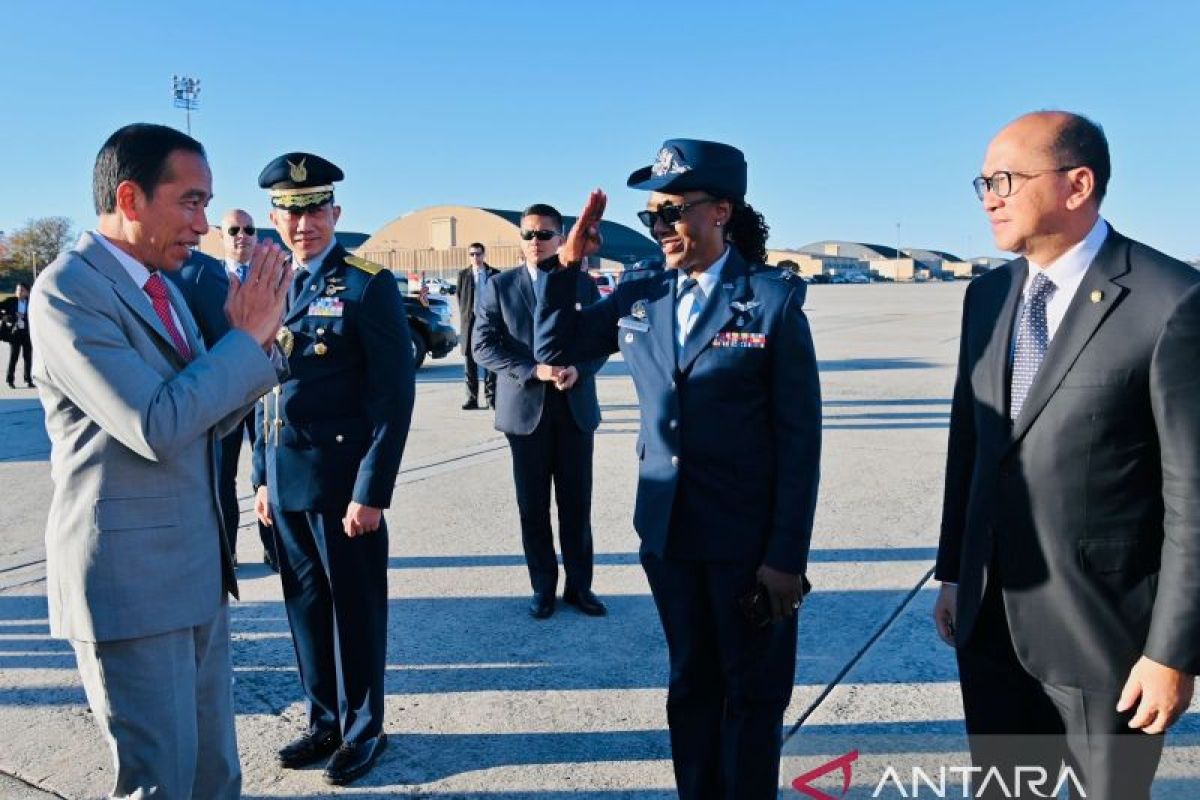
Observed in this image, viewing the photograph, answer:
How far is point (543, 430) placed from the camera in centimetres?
458

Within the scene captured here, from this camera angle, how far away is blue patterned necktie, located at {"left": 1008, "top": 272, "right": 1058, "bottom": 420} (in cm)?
212

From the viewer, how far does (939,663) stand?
3855 mm

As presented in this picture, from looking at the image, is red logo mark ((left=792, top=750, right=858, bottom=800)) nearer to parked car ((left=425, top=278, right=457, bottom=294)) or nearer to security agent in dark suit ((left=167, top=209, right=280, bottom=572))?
security agent in dark suit ((left=167, top=209, right=280, bottom=572))

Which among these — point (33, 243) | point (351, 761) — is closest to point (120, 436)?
point (351, 761)

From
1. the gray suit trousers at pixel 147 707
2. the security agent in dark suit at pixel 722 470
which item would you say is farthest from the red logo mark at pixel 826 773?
the gray suit trousers at pixel 147 707

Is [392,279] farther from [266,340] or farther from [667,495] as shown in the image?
[667,495]

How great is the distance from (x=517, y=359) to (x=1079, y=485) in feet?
10.2

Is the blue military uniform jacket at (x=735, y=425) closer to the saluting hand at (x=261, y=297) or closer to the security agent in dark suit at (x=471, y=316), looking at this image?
the saluting hand at (x=261, y=297)

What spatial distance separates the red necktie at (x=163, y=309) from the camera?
82.4 inches

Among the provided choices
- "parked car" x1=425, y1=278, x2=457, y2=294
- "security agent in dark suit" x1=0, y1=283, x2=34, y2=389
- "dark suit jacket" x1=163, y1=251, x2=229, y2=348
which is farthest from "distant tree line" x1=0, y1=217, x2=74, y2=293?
"dark suit jacket" x1=163, y1=251, x2=229, y2=348

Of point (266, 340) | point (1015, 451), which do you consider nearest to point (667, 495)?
point (1015, 451)

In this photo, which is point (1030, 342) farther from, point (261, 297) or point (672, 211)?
point (261, 297)

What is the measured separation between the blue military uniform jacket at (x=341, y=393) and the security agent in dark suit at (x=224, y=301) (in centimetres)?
27

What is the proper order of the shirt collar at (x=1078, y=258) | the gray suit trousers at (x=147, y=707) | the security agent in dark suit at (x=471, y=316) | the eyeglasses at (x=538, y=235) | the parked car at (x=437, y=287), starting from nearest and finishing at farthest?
the gray suit trousers at (x=147, y=707)
the shirt collar at (x=1078, y=258)
the eyeglasses at (x=538, y=235)
the security agent in dark suit at (x=471, y=316)
the parked car at (x=437, y=287)
